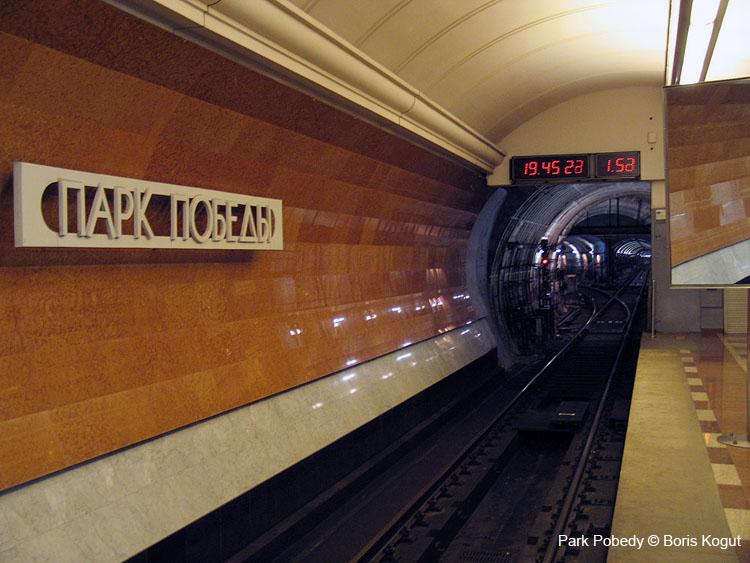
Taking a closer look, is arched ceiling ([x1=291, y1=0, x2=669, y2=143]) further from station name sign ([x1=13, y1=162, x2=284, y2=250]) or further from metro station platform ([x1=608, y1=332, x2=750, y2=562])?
metro station platform ([x1=608, y1=332, x2=750, y2=562])

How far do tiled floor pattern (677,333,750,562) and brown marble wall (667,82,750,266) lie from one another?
1.57 meters

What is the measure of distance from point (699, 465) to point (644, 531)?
136 centimetres

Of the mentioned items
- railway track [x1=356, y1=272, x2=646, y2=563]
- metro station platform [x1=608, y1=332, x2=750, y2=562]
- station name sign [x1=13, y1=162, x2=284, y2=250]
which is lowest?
railway track [x1=356, y1=272, x2=646, y2=563]

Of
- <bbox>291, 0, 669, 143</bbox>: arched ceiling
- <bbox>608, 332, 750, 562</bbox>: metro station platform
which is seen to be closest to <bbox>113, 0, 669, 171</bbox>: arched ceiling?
<bbox>291, 0, 669, 143</bbox>: arched ceiling

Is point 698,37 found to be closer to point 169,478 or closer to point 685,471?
point 685,471

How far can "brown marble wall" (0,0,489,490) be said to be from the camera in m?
3.49

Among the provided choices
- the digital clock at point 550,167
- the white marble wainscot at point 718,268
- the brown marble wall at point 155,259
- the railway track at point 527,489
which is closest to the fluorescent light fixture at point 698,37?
the white marble wainscot at point 718,268

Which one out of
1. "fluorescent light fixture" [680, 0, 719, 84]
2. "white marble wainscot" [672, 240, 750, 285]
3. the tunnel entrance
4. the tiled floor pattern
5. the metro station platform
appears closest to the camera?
the metro station platform

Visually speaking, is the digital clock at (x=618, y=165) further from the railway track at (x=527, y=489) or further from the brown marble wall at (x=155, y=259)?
the brown marble wall at (x=155, y=259)

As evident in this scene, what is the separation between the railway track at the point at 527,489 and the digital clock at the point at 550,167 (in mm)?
3242

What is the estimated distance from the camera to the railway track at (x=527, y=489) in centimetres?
589

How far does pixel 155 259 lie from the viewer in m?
4.55

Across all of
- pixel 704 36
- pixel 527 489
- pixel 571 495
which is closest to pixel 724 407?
pixel 571 495

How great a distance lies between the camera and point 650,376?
9.01m
